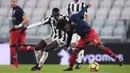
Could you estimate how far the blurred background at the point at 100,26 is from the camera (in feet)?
70.7

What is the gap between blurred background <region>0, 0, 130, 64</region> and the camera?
70.7 ft

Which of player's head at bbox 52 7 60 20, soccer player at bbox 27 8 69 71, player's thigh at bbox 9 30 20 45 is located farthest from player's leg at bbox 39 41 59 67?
player's thigh at bbox 9 30 20 45

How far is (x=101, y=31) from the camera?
2291 centimetres

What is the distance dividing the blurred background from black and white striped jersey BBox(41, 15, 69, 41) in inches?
208

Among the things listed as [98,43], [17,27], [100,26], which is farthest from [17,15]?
[100,26]

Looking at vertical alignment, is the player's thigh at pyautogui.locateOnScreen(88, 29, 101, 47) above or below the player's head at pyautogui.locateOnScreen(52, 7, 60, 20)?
below

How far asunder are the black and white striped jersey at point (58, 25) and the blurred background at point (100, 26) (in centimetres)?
529

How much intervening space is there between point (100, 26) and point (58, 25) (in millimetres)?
6792

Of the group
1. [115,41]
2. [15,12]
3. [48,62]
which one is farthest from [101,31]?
[15,12]

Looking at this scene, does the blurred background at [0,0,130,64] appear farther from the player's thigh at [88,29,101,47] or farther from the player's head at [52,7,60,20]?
the player's head at [52,7,60,20]

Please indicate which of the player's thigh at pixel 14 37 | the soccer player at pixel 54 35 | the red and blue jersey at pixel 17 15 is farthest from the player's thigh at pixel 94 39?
the player's thigh at pixel 14 37

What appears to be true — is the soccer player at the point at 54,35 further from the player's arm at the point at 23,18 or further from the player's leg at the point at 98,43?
the player's arm at the point at 23,18

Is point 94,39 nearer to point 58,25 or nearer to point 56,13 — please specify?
point 58,25

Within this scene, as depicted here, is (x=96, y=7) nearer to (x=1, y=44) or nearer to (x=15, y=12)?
(x=1, y=44)
